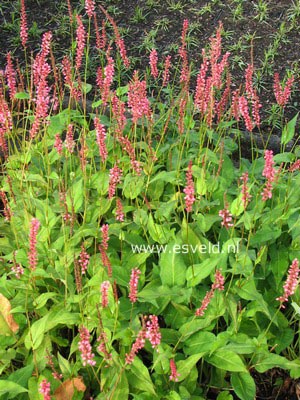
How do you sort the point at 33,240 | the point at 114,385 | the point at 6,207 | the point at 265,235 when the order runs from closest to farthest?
the point at 33,240 → the point at 114,385 → the point at 6,207 → the point at 265,235

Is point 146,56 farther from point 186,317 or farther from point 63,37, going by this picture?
point 186,317

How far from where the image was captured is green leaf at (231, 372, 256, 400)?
2.37 meters

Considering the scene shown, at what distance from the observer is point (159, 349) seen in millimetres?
2297

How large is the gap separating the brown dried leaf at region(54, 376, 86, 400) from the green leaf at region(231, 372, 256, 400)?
2.03ft

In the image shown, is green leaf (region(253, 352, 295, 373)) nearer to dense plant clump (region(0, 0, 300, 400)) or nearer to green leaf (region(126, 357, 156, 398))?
dense plant clump (region(0, 0, 300, 400))

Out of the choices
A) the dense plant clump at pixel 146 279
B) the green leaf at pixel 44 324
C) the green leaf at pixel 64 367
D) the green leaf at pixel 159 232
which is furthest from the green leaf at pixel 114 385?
the green leaf at pixel 159 232

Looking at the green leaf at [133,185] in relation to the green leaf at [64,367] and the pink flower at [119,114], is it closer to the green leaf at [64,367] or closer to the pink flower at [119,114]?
the pink flower at [119,114]

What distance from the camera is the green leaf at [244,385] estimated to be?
2.37 metres

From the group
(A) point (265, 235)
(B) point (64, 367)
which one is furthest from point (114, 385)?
(A) point (265, 235)

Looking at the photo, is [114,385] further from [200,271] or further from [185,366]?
[200,271]

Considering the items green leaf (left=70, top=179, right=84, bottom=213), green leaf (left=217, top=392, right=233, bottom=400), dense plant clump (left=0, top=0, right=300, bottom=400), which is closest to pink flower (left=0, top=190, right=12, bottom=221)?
dense plant clump (left=0, top=0, right=300, bottom=400)

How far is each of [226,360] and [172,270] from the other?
1.44 feet

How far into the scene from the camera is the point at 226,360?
7.79 ft

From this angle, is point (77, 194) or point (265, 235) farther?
point (77, 194)
